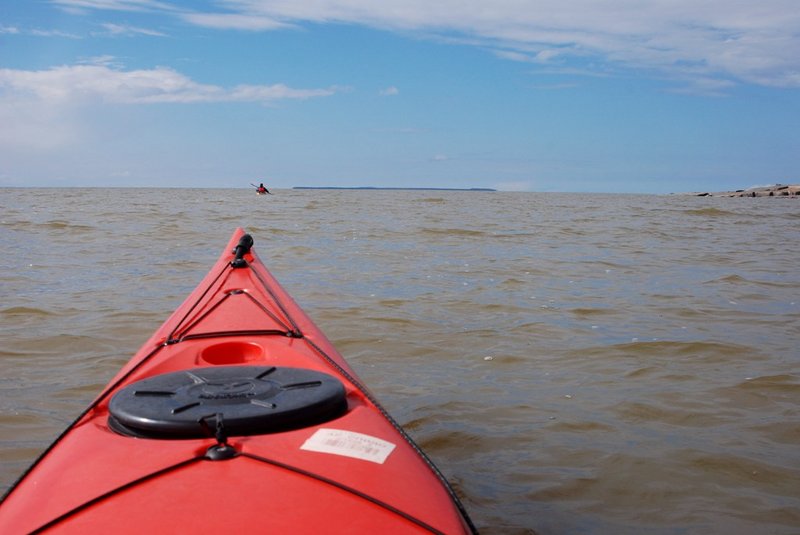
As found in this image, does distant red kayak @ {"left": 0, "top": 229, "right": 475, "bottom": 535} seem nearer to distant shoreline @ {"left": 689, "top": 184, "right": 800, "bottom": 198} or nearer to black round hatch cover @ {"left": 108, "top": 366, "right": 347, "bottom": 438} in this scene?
black round hatch cover @ {"left": 108, "top": 366, "right": 347, "bottom": 438}

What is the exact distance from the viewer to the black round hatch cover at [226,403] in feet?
6.50

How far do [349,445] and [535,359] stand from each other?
11.6 ft

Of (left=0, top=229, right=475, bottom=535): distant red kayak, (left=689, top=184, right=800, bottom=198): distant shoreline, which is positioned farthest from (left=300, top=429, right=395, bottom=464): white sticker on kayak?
(left=689, top=184, right=800, bottom=198): distant shoreline

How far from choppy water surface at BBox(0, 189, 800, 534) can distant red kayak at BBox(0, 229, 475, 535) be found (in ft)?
3.98

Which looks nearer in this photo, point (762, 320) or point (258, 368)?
point (258, 368)

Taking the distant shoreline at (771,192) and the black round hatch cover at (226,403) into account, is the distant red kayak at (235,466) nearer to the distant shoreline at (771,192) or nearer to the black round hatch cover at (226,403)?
the black round hatch cover at (226,403)

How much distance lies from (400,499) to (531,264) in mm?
8439

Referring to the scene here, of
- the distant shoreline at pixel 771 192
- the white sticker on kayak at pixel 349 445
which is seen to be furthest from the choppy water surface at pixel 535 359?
the distant shoreline at pixel 771 192

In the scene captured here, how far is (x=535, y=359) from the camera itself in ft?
17.6

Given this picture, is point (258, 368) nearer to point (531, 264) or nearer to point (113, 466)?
point (113, 466)

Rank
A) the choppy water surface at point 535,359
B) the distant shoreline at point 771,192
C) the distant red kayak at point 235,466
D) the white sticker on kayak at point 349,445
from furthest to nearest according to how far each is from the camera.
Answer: the distant shoreline at point 771,192
the choppy water surface at point 535,359
the white sticker on kayak at point 349,445
the distant red kayak at point 235,466

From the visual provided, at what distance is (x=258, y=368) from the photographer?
244cm

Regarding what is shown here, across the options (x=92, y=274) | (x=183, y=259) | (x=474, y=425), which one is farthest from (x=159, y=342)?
(x=183, y=259)

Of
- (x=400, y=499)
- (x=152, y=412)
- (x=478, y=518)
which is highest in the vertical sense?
(x=152, y=412)
